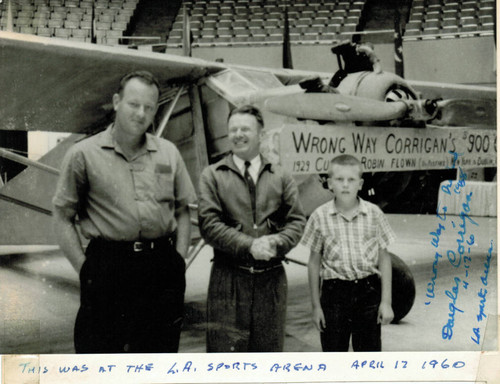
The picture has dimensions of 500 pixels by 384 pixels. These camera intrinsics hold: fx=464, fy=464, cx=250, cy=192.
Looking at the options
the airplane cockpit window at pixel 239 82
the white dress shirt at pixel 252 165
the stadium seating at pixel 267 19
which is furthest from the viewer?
the airplane cockpit window at pixel 239 82

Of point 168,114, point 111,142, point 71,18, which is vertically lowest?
point 111,142

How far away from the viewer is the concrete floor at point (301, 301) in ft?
4.51

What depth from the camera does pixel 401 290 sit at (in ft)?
4.82

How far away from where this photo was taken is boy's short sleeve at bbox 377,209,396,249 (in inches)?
50.8

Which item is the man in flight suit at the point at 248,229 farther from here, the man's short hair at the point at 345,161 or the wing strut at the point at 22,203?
the wing strut at the point at 22,203

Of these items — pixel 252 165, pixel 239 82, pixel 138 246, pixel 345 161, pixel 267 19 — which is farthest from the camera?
pixel 239 82

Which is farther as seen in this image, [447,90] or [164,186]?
[447,90]

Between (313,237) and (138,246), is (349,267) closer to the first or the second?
(313,237)

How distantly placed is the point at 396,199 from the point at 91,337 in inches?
41.7

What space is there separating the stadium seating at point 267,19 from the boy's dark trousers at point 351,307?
33.3 inches

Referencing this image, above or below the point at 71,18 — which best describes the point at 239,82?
below

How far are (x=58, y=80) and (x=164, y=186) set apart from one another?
0.66 meters

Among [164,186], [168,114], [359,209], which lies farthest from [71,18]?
[359,209]
